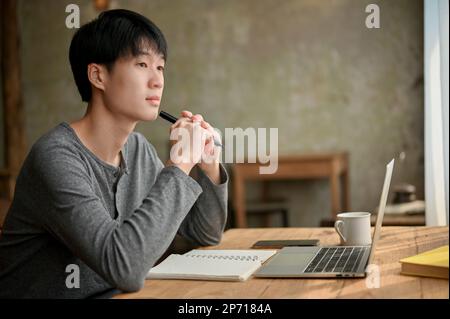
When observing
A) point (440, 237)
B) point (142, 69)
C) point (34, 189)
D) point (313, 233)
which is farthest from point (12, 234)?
point (440, 237)

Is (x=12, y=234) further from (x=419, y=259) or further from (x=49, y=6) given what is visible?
(x=49, y=6)

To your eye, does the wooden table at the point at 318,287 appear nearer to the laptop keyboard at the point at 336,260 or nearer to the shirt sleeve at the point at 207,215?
the laptop keyboard at the point at 336,260

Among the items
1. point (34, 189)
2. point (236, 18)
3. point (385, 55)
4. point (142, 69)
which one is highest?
→ point (236, 18)

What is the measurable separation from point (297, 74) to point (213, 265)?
3488 millimetres

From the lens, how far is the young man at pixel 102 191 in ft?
3.49

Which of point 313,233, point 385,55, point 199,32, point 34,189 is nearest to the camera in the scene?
point 34,189

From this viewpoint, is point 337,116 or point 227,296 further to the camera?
point 337,116

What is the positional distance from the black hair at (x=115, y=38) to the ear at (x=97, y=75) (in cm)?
1

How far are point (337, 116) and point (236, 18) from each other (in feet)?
3.31

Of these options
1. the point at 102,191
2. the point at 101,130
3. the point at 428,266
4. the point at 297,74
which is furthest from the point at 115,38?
the point at 297,74

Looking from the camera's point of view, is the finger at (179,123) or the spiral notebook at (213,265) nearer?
the spiral notebook at (213,265)

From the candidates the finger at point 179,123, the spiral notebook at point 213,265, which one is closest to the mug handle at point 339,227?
the spiral notebook at point 213,265

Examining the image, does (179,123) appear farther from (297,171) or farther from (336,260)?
(297,171)

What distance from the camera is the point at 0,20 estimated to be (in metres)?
4.82
